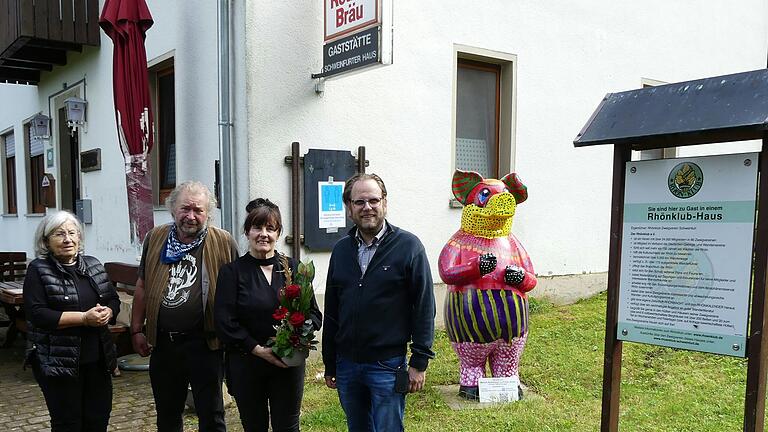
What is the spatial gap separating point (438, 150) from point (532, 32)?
2075 millimetres

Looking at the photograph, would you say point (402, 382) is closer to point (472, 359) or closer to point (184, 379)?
point (184, 379)

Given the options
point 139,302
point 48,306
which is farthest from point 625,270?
point 48,306

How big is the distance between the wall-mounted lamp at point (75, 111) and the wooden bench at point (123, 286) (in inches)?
82.5

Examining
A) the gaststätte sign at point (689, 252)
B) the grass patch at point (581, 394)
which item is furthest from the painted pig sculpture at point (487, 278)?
the gaststätte sign at point (689, 252)

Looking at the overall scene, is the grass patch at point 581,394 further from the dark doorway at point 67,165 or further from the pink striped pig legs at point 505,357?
the dark doorway at point 67,165

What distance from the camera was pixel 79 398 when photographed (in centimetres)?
324

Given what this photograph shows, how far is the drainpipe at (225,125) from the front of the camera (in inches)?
212

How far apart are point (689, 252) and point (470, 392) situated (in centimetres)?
241

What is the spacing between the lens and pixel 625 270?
2.82 metres

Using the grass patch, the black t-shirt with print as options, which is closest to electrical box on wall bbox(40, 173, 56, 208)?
the grass patch

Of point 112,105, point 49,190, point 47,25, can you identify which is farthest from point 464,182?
point 49,190

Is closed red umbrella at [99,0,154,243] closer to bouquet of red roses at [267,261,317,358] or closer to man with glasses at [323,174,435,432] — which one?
bouquet of red roses at [267,261,317,358]

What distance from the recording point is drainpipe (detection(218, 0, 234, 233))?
5.38m

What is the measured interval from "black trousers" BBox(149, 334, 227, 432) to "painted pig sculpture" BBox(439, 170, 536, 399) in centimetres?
182
